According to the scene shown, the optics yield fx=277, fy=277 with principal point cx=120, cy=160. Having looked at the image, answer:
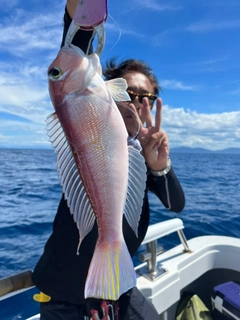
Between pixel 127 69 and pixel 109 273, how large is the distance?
1631 mm

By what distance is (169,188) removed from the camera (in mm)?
1982

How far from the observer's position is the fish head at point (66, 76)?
3.54ft

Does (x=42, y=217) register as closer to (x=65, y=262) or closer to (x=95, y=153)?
(x=65, y=262)

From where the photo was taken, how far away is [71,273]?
5.37ft

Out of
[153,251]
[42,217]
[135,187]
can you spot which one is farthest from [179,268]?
[42,217]

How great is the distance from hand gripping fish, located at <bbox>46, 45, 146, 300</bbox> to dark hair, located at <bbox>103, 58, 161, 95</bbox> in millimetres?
1122

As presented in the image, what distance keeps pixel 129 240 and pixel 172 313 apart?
1.67m

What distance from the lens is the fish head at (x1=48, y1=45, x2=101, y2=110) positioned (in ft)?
3.54

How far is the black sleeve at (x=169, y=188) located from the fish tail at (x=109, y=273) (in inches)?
36.0

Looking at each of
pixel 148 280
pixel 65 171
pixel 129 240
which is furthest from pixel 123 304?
pixel 65 171

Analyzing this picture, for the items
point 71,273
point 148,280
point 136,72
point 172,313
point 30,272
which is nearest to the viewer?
point 71,273

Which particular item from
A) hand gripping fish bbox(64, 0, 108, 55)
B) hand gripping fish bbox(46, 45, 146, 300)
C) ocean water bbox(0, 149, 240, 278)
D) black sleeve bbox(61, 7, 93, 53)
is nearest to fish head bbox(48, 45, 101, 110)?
hand gripping fish bbox(46, 45, 146, 300)

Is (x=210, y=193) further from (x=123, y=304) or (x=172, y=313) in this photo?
(x=123, y=304)

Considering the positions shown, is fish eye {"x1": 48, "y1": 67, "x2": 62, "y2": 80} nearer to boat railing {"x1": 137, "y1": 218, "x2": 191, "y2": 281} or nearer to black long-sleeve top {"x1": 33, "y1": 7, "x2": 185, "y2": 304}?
black long-sleeve top {"x1": 33, "y1": 7, "x2": 185, "y2": 304}
